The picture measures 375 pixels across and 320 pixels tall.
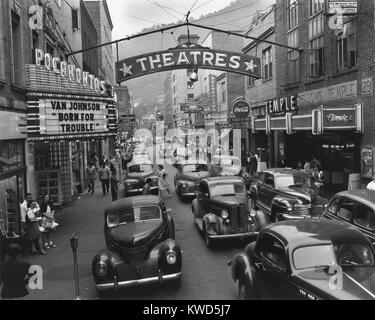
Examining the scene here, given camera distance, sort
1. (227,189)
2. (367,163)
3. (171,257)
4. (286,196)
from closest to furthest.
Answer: (171,257) < (227,189) < (286,196) < (367,163)

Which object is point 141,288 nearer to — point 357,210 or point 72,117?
point 357,210

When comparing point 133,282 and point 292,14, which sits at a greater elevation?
point 292,14

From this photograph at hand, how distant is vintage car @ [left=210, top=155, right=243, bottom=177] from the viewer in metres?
25.1

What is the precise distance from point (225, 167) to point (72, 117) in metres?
11.9

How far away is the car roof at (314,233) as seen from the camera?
7.05 metres

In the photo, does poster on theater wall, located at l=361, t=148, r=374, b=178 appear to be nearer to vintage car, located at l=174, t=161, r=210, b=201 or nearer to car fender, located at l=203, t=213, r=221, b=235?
vintage car, located at l=174, t=161, r=210, b=201

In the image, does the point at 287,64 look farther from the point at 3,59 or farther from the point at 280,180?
the point at 3,59

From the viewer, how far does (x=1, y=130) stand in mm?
12789

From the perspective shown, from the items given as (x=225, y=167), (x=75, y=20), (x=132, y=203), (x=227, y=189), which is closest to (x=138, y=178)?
(x=225, y=167)

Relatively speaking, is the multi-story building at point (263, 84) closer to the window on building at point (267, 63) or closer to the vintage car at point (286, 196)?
the window on building at point (267, 63)

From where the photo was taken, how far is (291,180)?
1580 centimetres

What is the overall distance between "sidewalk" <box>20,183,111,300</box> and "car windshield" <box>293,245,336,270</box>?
15.3 ft
